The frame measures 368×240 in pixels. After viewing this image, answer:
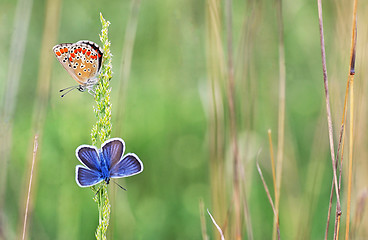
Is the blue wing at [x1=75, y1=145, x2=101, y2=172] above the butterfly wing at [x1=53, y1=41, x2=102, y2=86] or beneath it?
beneath

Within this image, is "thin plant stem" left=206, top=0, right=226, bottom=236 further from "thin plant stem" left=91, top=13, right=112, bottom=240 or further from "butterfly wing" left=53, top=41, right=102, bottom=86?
"thin plant stem" left=91, top=13, right=112, bottom=240

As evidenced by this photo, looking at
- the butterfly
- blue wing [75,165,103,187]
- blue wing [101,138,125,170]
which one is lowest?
blue wing [75,165,103,187]

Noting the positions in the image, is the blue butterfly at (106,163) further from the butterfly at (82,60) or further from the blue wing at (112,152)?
the butterfly at (82,60)

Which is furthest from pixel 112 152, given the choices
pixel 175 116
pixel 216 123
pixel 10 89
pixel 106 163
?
pixel 175 116

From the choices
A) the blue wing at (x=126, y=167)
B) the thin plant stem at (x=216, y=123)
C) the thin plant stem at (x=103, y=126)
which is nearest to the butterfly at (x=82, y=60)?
the thin plant stem at (x=103, y=126)

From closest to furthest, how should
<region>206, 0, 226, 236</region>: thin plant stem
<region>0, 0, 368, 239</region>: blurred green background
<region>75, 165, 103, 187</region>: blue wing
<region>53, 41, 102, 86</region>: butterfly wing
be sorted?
<region>75, 165, 103, 187</region>: blue wing, <region>53, 41, 102, 86</region>: butterfly wing, <region>206, 0, 226, 236</region>: thin plant stem, <region>0, 0, 368, 239</region>: blurred green background

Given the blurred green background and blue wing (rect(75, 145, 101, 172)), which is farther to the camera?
the blurred green background

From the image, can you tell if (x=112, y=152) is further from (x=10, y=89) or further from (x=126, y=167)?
(x=10, y=89)

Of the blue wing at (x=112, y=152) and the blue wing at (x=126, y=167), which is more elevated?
the blue wing at (x=112, y=152)

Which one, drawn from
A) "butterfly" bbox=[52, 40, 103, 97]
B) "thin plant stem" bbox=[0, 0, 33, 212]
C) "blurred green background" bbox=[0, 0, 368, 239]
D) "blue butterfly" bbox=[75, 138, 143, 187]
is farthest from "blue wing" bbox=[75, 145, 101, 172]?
"thin plant stem" bbox=[0, 0, 33, 212]
